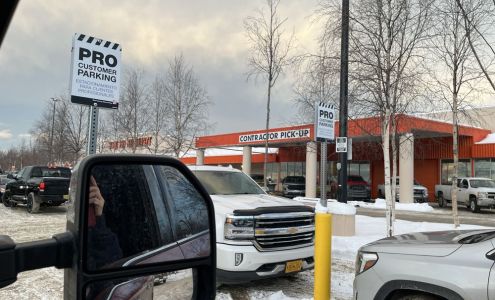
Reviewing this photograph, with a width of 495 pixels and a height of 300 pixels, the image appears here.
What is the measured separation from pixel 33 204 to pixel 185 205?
17653 mm

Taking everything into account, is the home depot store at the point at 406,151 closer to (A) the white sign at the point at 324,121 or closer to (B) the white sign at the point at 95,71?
(A) the white sign at the point at 324,121

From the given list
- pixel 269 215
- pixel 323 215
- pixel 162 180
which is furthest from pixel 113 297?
pixel 269 215

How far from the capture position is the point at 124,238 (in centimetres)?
139

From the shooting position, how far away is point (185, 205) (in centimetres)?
179

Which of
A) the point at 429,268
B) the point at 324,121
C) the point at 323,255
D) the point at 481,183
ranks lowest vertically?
the point at 323,255

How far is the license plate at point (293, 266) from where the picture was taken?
6.14m

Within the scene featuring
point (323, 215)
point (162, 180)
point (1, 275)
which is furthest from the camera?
point (323, 215)

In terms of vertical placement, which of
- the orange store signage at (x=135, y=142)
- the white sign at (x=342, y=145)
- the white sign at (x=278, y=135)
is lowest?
the white sign at (x=342, y=145)

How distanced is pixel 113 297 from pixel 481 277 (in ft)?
10.5

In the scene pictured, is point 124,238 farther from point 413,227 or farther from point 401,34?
point 413,227

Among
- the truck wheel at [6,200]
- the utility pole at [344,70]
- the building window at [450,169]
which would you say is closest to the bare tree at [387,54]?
the utility pole at [344,70]

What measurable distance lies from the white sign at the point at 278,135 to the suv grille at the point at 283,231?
23.1m

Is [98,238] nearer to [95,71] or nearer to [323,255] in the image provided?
[323,255]

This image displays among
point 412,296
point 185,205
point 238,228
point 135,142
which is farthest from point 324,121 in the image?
point 135,142
